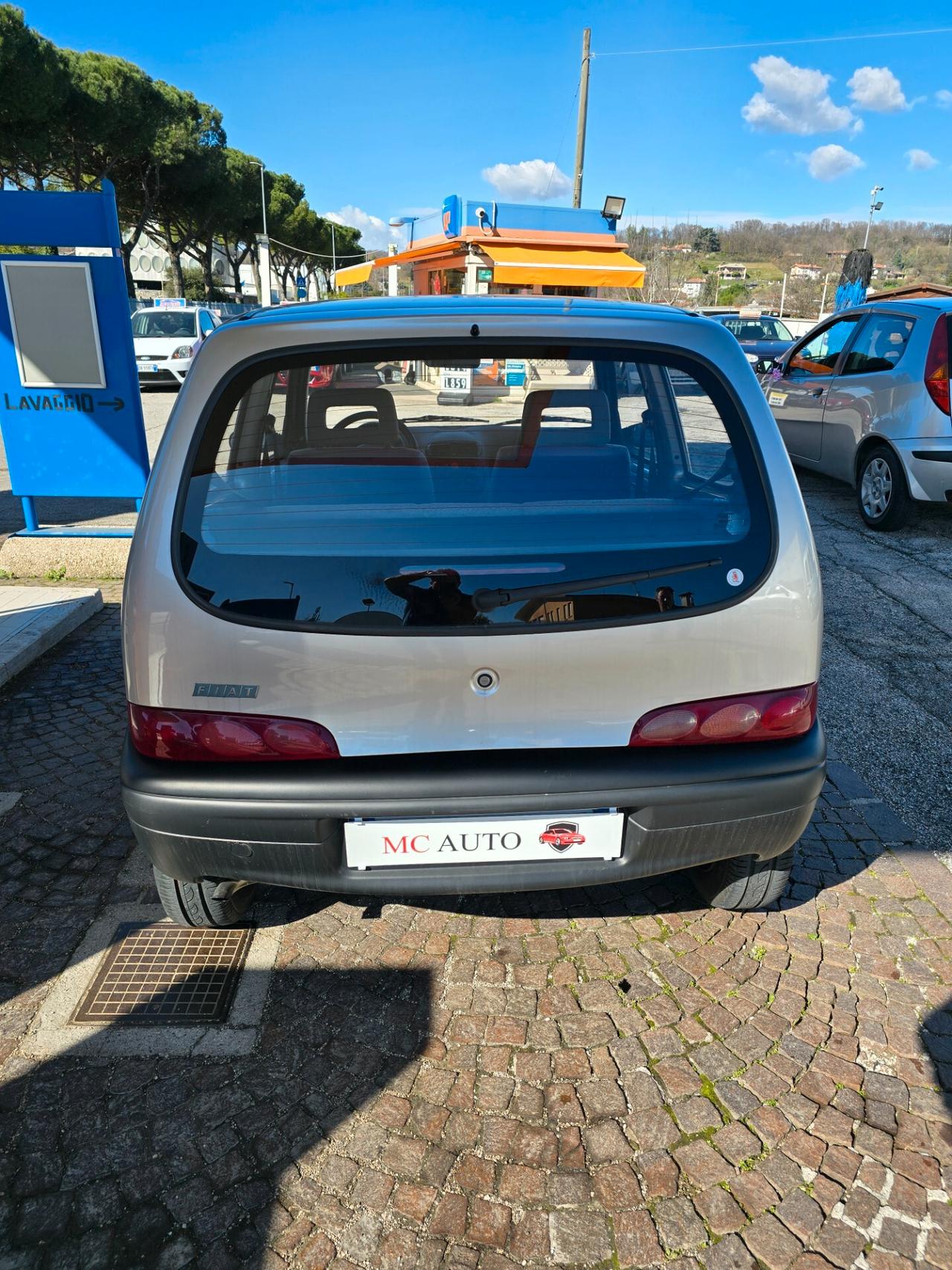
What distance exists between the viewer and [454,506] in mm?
2117

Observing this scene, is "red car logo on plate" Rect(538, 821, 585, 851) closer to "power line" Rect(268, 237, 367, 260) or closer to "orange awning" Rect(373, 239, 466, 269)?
"orange awning" Rect(373, 239, 466, 269)

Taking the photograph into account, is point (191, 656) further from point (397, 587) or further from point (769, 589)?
point (769, 589)

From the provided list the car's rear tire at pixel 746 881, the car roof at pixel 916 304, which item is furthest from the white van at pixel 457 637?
the car roof at pixel 916 304

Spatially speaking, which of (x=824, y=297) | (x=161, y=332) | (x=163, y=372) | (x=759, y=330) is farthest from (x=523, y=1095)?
(x=824, y=297)

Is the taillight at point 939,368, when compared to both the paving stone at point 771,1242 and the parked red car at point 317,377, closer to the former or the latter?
the parked red car at point 317,377

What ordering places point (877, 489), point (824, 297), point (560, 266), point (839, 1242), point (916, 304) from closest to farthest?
1. point (839, 1242)
2. point (916, 304)
3. point (877, 489)
4. point (560, 266)
5. point (824, 297)

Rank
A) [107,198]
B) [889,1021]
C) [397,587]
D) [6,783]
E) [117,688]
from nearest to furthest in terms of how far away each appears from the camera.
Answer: [397,587] → [889,1021] → [6,783] → [117,688] → [107,198]

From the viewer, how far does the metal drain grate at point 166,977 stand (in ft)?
7.93

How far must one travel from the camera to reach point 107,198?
18.4 feet

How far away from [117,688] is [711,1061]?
132 inches

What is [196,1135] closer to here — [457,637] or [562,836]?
[562,836]

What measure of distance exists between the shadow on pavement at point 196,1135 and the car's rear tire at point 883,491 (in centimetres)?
620

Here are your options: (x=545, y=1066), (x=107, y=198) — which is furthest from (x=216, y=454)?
(x=107, y=198)

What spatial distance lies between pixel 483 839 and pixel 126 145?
43496mm
